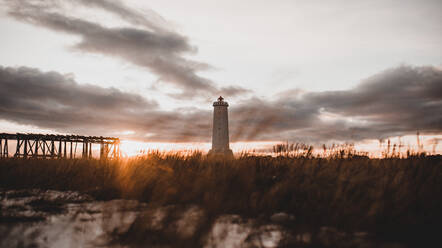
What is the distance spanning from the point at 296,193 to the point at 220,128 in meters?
15.6

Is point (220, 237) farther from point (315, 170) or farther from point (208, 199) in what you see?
point (315, 170)

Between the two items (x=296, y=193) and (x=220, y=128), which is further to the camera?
(x=220, y=128)

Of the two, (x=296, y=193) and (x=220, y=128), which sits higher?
(x=220, y=128)

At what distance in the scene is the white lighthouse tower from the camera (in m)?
19.0

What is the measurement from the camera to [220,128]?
19062mm

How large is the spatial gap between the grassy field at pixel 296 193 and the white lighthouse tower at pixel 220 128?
13.7 metres

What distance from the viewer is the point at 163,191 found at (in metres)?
3.75

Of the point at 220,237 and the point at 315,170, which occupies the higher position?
the point at 315,170

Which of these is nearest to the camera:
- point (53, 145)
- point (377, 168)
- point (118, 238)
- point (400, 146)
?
point (118, 238)

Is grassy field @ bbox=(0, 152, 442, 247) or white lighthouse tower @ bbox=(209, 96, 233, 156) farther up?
white lighthouse tower @ bbox=(209, 96, 233, 156)

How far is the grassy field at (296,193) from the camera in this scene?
2684 millimetres

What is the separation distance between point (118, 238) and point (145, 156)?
16.8ft

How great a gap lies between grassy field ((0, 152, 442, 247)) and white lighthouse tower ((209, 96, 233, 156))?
45.0 feet

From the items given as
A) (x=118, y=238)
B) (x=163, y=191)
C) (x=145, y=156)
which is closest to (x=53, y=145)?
(x=145, y=156)
